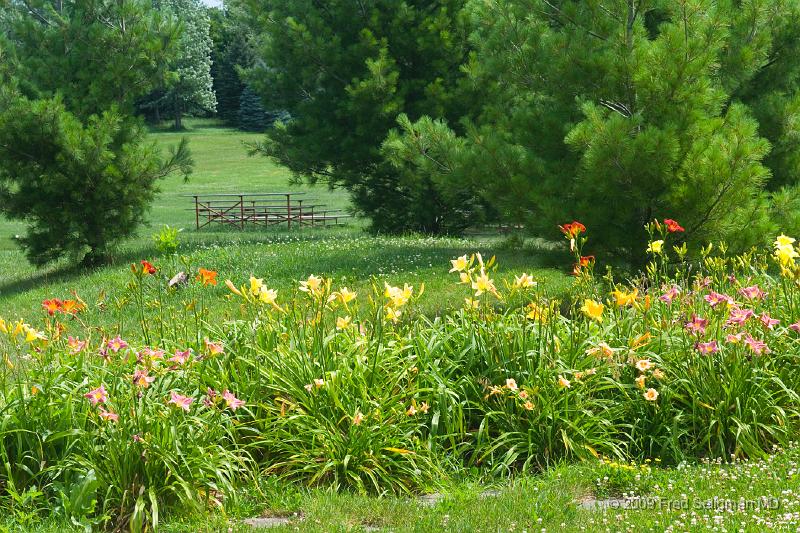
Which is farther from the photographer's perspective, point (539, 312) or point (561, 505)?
point (539, 312)

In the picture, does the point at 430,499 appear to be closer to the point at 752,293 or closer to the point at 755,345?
the point at 755,345

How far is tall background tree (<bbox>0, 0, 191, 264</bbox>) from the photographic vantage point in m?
14.2

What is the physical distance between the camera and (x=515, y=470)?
4.65 metres

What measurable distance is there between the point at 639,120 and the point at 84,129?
31.1 feet

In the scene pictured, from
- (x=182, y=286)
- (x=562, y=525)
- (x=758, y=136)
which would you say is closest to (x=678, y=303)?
(x=562, y=525)

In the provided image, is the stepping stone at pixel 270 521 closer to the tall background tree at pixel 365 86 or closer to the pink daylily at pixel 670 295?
the pink daylily at pixel 670 295

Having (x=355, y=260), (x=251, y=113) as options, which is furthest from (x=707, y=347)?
(x=251, y=113)

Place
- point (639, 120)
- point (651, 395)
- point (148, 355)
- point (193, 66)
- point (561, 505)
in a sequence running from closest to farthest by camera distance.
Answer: point (561, 505) < point (148, 355) < point (651, 395) < point (639, 120) < point (193, 66)

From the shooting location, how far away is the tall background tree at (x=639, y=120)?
26.9ft

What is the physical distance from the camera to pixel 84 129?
47.6 ft

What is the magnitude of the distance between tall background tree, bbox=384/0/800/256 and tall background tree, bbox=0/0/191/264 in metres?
6.42

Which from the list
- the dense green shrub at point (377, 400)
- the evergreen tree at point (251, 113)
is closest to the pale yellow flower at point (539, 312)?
the dense green shrub at point (377, 400)

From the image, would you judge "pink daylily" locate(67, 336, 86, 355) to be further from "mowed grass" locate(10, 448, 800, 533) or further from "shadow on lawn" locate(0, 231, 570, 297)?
"shadow on lawn" locate(0, 231, 570, 297)

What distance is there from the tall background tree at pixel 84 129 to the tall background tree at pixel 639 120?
21.1ft
